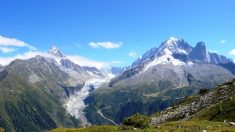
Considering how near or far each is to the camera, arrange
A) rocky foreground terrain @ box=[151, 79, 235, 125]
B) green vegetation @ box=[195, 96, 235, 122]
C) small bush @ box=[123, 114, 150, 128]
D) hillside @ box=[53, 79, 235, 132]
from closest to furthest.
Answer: hillside @ box=[53, 79, 235, 132] < small bush @ box=[123, 114, 150, 128] < green vegetation @ box=[195, 96, 235, 122] < rocky foreground terrain @ box=[151, 79, 235, 125]

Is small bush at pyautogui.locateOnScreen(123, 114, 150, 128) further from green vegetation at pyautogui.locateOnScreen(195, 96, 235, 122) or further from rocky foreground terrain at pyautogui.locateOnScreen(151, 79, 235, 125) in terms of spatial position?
rocky foreground terrain at pyautogui.locateOnScreen(151, 79, 235, 125)

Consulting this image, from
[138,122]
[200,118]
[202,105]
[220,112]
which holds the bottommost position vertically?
[138,122]

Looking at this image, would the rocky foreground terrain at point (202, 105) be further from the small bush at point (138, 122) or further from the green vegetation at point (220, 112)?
the small bush at point (138, 122)

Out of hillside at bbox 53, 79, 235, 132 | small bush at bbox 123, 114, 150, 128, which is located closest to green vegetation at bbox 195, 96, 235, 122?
hillside at bbox 53, 79, 235, 132

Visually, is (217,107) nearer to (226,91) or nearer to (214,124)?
(226,91)

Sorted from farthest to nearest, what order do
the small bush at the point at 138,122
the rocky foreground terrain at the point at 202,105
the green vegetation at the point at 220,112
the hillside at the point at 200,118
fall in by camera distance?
the rocky foreground terrain at the point at 202,105 < the green vegetation at the point at 220,112 < the small bush at the point at 138,122 < the hillside at the point at 200,118

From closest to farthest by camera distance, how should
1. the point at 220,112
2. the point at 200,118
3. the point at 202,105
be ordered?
the point at 200,118 → the point at 220,112 → the point at 202,105

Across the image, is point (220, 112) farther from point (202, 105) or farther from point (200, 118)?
point (202, 105)

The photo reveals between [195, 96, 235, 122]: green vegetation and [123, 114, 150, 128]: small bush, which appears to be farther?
[195, 96, 235, 122]: green vegetation

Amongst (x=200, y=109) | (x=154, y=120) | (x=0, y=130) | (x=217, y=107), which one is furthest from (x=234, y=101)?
(x=0, y=130)

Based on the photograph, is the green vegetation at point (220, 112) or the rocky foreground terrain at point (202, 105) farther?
the rocky foreground terrain at point (202, 105)

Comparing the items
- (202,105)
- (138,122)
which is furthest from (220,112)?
(138,122)

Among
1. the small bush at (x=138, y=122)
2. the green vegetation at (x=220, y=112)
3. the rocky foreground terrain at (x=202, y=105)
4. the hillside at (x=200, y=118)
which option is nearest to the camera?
the hillside at (x=200, y=118)

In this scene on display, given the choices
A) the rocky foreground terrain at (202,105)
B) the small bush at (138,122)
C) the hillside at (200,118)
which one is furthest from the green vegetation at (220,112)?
the small bush at (138,122)
